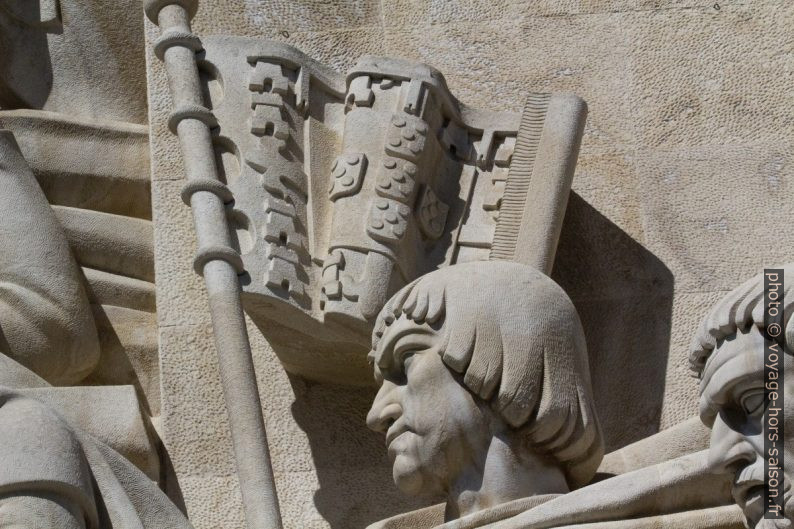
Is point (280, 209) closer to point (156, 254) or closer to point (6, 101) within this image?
point (156, 254)

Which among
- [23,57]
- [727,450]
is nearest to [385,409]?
[727,450]

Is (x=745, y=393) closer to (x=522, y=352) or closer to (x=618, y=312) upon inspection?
(x=522, y=352)

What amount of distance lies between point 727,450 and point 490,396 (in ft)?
2.76

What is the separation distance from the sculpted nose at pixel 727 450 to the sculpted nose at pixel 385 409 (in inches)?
39.4

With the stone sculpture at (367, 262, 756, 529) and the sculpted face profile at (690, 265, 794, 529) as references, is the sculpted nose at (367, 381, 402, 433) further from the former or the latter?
the sculpted face profile at (690, 265, 794, 529)

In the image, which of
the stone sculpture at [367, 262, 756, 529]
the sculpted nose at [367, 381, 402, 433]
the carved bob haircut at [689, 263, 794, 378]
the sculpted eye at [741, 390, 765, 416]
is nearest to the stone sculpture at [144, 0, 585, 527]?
the sculpted nose at [367, 381, 402, 433]

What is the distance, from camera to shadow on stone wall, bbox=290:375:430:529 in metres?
6.43

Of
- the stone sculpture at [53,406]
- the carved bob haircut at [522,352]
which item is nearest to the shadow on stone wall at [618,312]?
the carved bob haircut at [522,352]

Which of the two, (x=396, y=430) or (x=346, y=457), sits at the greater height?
(x=396, y=430)

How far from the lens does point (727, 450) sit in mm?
4730

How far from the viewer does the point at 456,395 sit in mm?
5488

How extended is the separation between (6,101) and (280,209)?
138 cm

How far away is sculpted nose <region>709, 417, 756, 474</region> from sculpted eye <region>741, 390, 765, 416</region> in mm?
54

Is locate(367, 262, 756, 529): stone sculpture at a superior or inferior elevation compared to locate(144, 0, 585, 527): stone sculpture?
inferior
